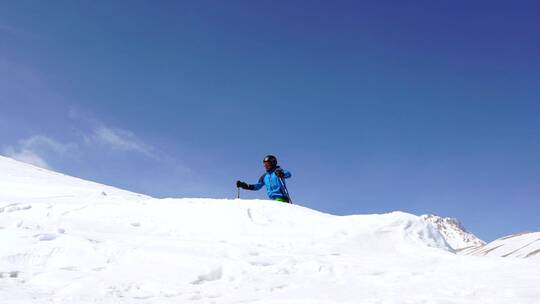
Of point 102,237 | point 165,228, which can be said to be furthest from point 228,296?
point 165,228

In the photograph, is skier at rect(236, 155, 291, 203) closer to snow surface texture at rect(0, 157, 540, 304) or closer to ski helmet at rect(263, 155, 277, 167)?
ski helmet at rect(263, 155, 277, 167)

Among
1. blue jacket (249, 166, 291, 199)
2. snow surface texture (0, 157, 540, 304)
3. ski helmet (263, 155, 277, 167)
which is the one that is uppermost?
ski helmet (263, 155, 277, 167)

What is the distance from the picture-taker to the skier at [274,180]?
1157 cm

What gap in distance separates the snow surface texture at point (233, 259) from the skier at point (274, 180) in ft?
8.08

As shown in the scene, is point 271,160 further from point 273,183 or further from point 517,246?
point 517,246

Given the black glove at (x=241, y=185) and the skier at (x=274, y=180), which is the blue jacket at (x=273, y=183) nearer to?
the skier at (x=274, y=180)

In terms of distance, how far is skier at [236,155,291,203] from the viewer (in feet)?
38.0

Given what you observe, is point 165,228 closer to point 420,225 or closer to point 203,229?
point 203,229

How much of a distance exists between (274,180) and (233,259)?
5.92m

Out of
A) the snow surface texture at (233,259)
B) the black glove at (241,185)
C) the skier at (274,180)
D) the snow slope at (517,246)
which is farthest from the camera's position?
the snow slope at (517,246)

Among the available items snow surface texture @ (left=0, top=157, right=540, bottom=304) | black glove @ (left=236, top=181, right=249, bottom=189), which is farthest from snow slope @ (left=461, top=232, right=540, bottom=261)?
snow surface texture @ (left=0, top=157, right=540, bottom=304)

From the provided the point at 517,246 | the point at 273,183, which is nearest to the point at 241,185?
the point at 273,183

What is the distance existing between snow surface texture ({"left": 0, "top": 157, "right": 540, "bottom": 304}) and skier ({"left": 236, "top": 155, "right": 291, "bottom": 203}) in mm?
2464

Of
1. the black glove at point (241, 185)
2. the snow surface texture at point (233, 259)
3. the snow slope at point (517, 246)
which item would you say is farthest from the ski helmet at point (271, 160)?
the snow slope at point (517, 246)
